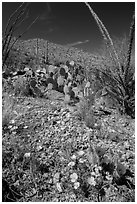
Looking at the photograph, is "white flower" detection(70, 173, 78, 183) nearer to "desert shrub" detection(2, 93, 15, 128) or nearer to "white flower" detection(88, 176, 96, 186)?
"white flower" detection(88, 176, 96, 186)

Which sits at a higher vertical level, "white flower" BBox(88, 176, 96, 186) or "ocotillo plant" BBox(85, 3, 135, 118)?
"ocotillo plant" BBox(85, 3, 135, 118)

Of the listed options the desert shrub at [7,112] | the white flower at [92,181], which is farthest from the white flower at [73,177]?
the desert shrub at [7,112]

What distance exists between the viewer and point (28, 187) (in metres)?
2.11

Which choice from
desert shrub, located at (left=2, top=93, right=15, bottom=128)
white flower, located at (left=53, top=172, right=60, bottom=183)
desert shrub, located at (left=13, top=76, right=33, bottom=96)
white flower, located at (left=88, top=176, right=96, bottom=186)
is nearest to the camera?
white flower, located at (left=88, top=176, right=96, bottom=186)

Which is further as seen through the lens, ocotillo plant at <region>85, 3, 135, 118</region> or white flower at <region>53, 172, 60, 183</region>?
ocotillo plant at <region>85, 3, 135, 118</region>

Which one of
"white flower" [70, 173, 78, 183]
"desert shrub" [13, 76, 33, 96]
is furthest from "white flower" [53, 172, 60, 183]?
"desert shrub" [13, 76, 33, 96]

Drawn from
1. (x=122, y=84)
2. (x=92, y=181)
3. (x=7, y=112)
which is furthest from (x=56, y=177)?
(x=122, y=84)

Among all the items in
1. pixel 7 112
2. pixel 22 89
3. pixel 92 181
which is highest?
pixel 22 89

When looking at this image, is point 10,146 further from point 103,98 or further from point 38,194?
point 103,98

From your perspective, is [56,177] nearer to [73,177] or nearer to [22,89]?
[73,177]

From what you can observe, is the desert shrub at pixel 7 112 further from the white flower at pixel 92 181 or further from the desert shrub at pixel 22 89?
the white flower at pixel 92 181

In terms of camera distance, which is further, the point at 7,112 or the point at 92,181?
the point at 7,112

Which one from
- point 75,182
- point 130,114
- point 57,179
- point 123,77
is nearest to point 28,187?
point 57,179

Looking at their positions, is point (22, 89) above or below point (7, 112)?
above
